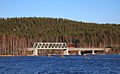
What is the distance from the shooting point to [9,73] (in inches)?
2483

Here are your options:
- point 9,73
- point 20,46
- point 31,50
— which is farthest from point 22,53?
point 9,73

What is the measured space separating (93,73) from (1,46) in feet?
Result: 362

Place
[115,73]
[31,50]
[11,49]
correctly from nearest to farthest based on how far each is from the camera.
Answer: [115,73] → [11,49] → [31,50]

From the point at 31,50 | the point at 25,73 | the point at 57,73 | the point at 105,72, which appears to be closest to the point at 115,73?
the point at 105,72

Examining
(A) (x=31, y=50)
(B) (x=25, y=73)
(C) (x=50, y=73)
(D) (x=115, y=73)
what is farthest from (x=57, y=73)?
(A) (x=31, y=50)

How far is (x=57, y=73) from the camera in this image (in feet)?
205

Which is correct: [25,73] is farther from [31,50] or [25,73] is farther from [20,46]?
[31,50]

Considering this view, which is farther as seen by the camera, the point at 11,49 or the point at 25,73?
the point at 11,49

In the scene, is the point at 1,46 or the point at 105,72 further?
the point at 1,46

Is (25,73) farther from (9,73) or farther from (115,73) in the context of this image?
(115,73)

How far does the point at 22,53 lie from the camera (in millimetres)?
170250

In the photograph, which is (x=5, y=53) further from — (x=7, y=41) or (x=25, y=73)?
(x=25, y=73)

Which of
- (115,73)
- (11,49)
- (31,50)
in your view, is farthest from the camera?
(31,50)

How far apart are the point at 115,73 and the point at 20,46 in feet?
364
